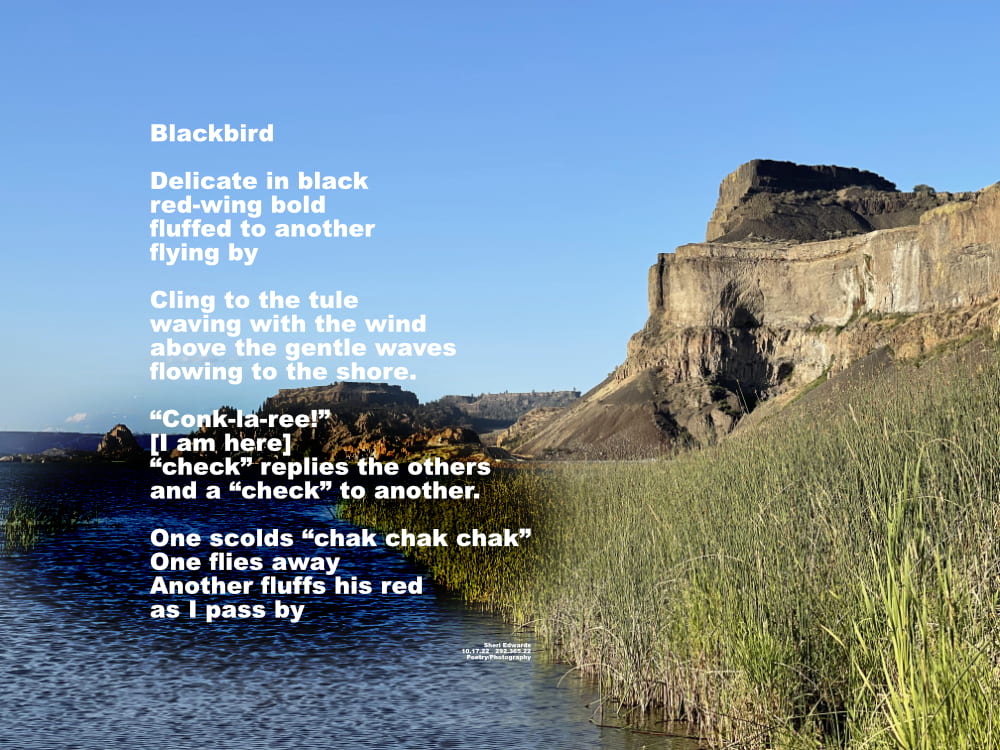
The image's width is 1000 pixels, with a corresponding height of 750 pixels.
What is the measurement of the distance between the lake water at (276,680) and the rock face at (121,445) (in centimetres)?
9300

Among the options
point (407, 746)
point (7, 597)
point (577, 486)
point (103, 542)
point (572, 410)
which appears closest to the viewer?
point (407, 746)

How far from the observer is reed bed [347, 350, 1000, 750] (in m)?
6.10

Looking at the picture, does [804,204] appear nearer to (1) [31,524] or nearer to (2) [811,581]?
(1) [31,524]

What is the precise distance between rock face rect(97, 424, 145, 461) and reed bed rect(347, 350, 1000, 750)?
104004 mm

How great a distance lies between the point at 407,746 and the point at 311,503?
45.1m

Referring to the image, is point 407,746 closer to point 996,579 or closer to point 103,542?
point 996,579

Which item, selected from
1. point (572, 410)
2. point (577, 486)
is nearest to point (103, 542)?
point (577, 486)

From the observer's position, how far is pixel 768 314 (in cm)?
9750

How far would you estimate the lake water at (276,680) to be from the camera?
1138cm

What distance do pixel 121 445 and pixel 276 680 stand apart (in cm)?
10593

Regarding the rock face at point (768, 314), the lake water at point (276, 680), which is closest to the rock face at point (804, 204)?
the rock face at point (768, 314)

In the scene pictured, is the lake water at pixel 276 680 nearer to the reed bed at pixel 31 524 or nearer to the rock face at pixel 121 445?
the reed bed at pixel 31 524

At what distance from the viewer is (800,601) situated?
872 centimetres

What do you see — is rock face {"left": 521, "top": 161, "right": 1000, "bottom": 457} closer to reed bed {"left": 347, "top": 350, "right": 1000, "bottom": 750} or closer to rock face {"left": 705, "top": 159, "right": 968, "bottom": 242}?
rock face {"left": 705, "top": 159, "right": 968, "bottom": 242}
